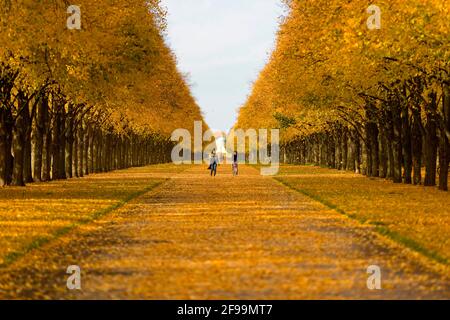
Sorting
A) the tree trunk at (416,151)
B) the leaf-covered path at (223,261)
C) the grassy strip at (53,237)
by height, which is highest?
the tree trunk at (416,151)

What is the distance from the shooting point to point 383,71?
43.8 m

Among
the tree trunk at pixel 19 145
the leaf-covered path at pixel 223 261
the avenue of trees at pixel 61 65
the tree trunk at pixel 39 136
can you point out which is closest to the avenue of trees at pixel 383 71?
the avenue of trees at pixel 61 65

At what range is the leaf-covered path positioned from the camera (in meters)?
13.5

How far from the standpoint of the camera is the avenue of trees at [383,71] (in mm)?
34562

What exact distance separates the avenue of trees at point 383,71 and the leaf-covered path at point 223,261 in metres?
9.26

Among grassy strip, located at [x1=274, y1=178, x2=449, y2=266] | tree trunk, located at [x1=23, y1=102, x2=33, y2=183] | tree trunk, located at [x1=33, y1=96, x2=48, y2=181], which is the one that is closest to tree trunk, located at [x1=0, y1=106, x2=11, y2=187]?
tree trunk, located at [x1=23, y1=102, x2=33, y2=183]

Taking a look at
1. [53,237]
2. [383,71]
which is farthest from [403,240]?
[383,71]

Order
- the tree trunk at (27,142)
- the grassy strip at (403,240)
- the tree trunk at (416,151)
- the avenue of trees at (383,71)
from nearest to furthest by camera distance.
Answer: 1. the grassy strip at (403,240)
2. the avenue of trees at (383,71)
3. the tree trunk at (27,142)
4. the tree trunk at (416,151)

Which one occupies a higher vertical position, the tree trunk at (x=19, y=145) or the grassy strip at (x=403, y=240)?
the tree trunk at (x=19, y=145)

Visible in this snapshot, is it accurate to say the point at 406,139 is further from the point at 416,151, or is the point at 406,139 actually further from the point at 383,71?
the point at 383,71

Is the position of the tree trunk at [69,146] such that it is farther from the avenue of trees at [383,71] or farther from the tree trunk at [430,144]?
the tree trunk at [430,144]

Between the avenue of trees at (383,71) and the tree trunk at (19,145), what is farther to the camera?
the tree trunk at (19,145)
